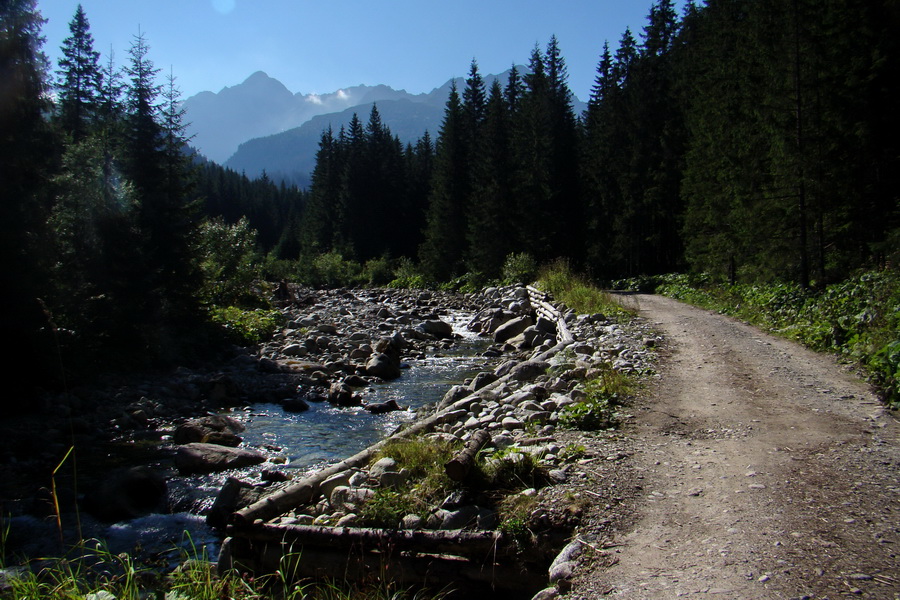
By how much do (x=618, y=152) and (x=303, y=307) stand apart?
67.3 feet

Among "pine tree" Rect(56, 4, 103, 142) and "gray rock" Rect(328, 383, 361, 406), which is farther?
"pine tree" Rect(56, 4, 103, 142)

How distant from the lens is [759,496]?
3969 mm

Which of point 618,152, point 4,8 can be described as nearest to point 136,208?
point 4,8

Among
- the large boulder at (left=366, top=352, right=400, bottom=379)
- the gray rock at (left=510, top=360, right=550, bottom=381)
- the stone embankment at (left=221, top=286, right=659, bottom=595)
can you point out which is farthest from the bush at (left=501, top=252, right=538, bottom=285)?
the gray rock at (left=510, top=360, right=550, bottom=381)

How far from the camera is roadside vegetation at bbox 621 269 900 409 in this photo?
6892mm

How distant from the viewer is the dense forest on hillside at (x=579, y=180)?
10016mm

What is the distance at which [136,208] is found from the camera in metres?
13.6

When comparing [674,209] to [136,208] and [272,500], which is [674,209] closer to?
[136,208]

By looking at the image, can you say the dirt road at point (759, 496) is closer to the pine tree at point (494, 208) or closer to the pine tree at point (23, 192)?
the pine tree at point (23, 192)

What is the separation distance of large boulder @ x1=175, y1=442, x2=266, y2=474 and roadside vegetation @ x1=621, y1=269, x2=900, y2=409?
26.0 ft

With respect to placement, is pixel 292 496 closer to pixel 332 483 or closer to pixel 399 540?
pixel 332 483

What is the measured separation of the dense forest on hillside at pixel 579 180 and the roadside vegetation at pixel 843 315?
78 cm

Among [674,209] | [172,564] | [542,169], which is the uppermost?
[542,169]

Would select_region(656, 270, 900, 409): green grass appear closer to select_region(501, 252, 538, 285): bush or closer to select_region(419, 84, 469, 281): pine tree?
select_region(501, 252, 538, 285): bush
